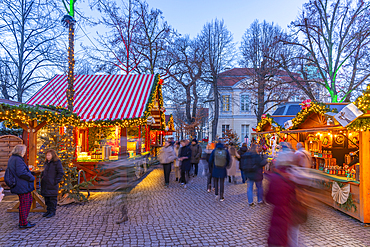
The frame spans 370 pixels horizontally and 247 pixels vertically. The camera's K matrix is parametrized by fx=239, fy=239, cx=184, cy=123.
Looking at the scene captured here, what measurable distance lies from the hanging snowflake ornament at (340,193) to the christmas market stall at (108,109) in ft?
24.7

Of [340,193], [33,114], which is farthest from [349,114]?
[33,114]

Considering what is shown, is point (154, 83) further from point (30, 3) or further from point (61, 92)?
point (30, 3)

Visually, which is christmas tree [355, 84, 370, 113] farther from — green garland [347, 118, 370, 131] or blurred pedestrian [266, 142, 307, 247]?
blurred pedestrian [266, 142, 307, 247]

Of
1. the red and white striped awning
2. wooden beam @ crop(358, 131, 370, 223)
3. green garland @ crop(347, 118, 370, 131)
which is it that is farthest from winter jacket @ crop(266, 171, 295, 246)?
the red and white striped awning

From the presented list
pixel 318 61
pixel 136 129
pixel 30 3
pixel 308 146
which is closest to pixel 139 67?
pixel 30 3

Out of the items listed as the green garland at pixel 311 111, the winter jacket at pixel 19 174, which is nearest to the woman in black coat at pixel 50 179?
the winter jacket at pixel 19 174

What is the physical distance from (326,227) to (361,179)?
50.0 inches

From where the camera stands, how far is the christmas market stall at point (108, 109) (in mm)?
10602

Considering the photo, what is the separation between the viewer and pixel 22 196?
4652mm

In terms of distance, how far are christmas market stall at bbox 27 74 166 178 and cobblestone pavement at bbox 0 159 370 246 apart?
376cm

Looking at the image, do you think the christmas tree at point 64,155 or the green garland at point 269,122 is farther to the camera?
the green garland at point 269,122

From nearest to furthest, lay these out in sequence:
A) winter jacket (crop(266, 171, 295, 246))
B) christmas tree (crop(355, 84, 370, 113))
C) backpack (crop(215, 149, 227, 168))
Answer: winter jacket (crop(266, 171, 295, 246)) → christmas tree (crop(355, 84, 370, 113)) → backpack (crop(215, 149, 227, 168))

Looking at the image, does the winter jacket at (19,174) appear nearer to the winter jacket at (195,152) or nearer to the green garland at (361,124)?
the green garland at (361,124)

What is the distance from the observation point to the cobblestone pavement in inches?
164
